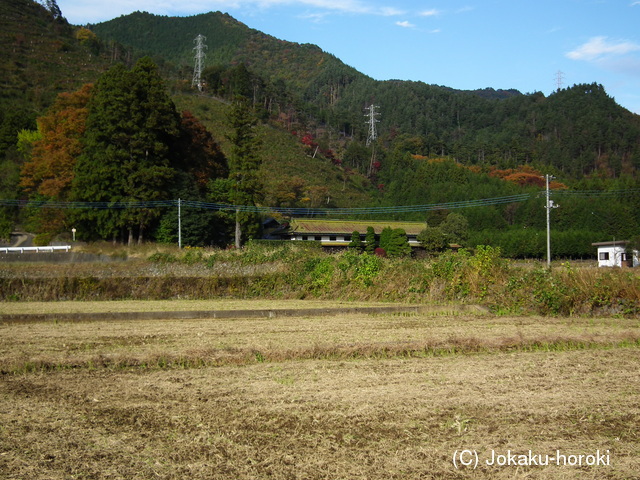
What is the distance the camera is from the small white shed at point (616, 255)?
42219mm

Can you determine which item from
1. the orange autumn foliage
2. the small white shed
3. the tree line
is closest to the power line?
the tree line

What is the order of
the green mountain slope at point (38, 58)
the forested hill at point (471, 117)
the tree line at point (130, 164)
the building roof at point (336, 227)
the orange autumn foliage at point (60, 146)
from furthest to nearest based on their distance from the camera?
the forested hill at point (471, 117) < the green mountain slope at point (38, 58) < the building roof at point (336, 227) < the orange autumn foliage at point (60, 146) < the tree line at point (130, 164)

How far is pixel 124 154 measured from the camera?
34688mm

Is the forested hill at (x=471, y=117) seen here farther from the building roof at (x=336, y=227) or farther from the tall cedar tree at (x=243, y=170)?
the tall cedar tree at (x=243, y=170)

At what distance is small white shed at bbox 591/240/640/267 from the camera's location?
139 feet

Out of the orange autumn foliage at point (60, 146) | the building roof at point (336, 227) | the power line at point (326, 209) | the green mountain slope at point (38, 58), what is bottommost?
the building roof at point (336, 227)

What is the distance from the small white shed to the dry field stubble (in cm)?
3558

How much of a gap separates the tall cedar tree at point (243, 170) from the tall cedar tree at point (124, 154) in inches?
201

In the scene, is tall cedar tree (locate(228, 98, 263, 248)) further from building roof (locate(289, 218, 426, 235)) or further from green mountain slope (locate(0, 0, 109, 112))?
green mountain slope (locate(0, 0, 109, 112))

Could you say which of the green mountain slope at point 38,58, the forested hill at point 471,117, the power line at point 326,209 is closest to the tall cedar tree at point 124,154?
the power line at point 326,209

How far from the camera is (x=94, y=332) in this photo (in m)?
11.4

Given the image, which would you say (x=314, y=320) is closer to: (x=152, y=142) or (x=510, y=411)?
(x=510, y=411)

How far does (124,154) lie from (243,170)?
876cm

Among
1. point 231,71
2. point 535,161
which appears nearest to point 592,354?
point 231,71
